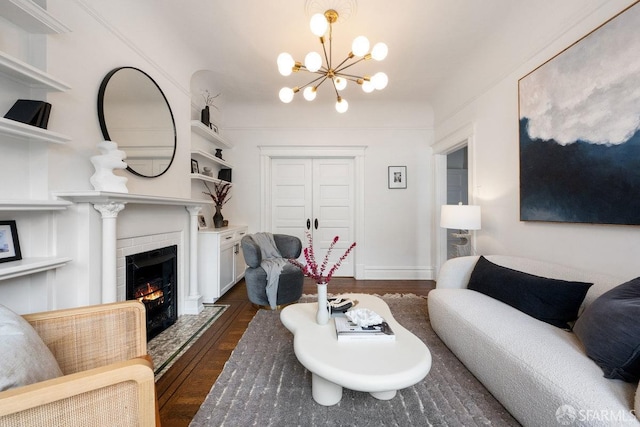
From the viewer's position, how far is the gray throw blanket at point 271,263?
9.10 feet

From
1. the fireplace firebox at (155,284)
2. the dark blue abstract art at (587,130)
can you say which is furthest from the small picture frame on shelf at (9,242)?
the dark blue abstract art at (587,130)

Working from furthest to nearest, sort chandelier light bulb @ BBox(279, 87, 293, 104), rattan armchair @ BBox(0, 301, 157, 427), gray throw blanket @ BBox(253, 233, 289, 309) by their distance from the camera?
gray throw blanket @ BBox(253, 233, 289, 309) < chandelier light bulb @ BBox(279, 87, 293, 104) < rattan armchair @ BBox(0, 301, 157, 427)

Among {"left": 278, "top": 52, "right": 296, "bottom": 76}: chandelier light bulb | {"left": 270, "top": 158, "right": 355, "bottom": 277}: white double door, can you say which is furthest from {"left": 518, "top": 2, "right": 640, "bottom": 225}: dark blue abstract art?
{"left": 270, "top": 158, "right": 355, "bottom": 277}: white double door

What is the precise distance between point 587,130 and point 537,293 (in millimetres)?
1105

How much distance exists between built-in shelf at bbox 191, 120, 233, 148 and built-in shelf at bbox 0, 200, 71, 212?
1840 mm

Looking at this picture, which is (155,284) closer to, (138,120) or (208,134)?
(138,120)

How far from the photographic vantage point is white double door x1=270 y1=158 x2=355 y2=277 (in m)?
4.31

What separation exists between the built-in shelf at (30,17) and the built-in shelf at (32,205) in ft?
3.02

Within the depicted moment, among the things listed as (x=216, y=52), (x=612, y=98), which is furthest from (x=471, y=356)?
(x=216, y=52)

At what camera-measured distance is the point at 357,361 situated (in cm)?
122

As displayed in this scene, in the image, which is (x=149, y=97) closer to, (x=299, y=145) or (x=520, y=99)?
(x=299, y=145)

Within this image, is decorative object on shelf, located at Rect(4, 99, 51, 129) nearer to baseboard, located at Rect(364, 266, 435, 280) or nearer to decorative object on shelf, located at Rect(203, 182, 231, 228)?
decorative object on shelf, located at Rect(203, 182, 231, 228)

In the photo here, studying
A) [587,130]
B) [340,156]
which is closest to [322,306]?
[587,130]

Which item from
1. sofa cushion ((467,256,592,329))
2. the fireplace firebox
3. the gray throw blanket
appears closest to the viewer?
sofa cushion ((467,256,592,329))
